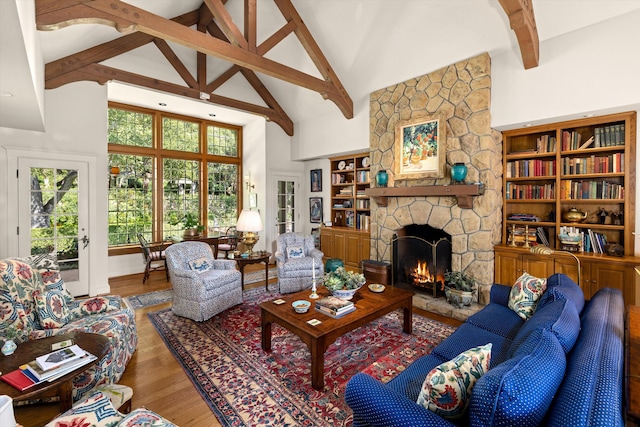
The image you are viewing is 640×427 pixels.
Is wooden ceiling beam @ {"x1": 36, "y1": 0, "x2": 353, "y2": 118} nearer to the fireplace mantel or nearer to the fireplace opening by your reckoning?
the fireplace mantel

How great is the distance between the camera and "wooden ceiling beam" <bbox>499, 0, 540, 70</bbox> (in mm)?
3035

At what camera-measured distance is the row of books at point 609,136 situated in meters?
3.49

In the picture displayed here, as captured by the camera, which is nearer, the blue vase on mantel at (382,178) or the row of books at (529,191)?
the row of books at (529,191)

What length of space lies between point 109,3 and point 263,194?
4.27 metres

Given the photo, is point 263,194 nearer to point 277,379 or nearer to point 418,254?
point 418,254

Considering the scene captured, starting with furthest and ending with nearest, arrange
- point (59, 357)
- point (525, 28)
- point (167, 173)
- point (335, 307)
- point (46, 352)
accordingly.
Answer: point (167, 173), point (525, 28), point (335, 307), point (46, 352), point (59, 357)

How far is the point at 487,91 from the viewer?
3.99 metres

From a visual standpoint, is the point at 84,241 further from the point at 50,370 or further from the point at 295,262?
the point at 50,370

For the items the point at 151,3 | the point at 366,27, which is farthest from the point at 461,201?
the point at 151,3

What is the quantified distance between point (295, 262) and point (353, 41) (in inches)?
146

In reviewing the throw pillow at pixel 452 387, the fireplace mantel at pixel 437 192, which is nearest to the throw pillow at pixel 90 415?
the throw pillow at pixel 452 387

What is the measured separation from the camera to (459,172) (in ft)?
13.5

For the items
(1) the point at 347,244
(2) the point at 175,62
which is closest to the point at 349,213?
(1) the point at 347,244

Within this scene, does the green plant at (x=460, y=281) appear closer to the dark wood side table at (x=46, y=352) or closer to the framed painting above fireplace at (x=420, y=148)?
the framed painting above fireplace at (x=420, y=148)
